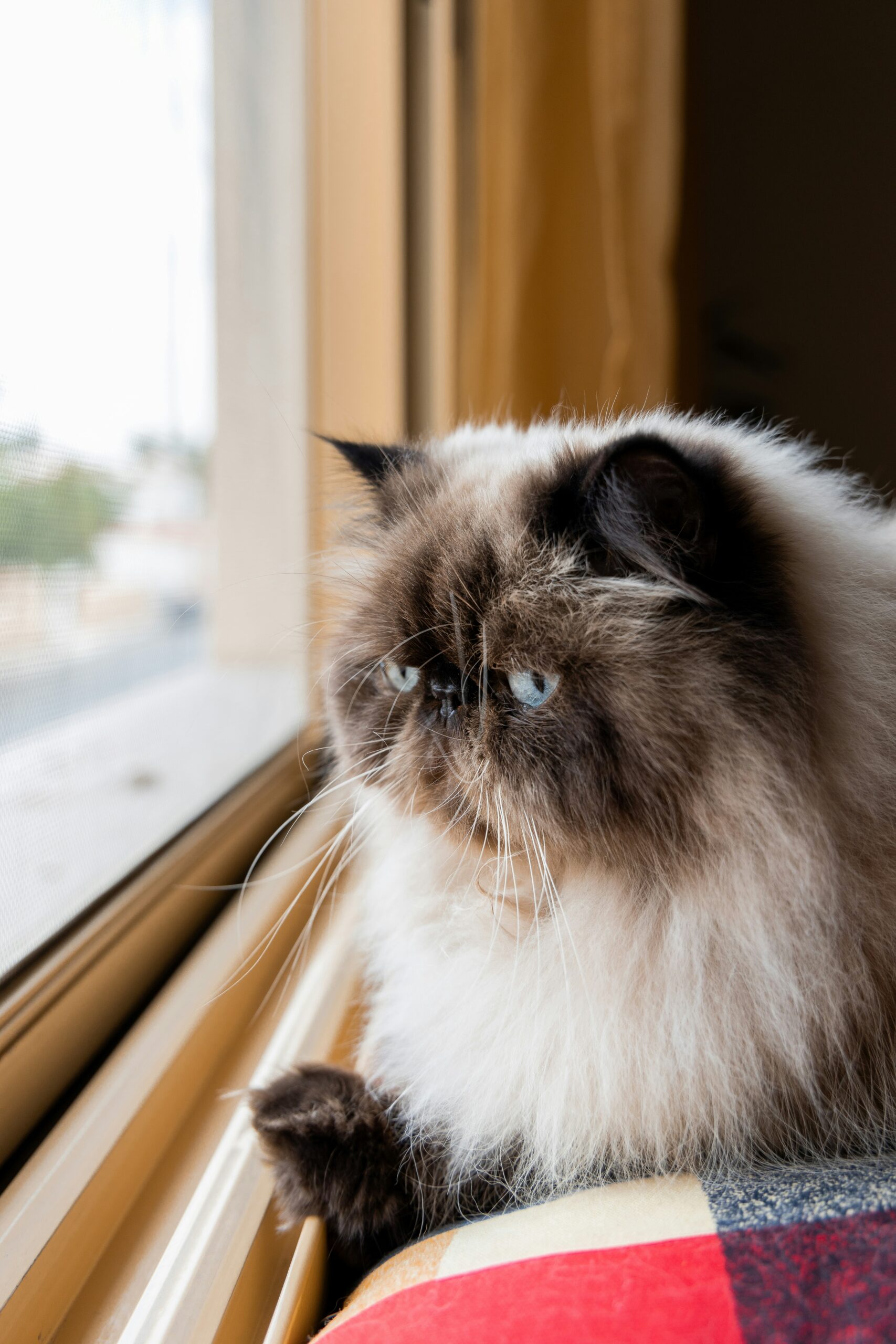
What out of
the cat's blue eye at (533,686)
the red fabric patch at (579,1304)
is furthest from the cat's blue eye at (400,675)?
the red fabric patch at (579,1304)

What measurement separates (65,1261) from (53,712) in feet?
1.46

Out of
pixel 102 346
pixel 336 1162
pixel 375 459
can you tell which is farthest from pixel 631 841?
pixel 102 346

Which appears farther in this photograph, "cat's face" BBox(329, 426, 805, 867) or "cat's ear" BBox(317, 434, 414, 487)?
"cat's ear" BBox(317, 434, 414, 487)

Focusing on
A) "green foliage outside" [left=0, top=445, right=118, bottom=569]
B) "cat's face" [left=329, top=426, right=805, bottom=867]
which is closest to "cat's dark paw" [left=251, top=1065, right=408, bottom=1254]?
"cat's face" [left=329, top=426, right=805, bottom=867]

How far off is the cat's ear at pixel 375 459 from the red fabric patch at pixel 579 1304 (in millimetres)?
670

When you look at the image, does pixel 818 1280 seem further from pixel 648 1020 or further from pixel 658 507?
pixel 658 507

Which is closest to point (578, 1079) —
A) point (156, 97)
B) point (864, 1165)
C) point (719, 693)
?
point (864, 1165)

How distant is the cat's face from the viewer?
2.02 ft

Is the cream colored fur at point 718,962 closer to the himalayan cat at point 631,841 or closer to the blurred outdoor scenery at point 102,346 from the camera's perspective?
the himalayan cat at point 631,841

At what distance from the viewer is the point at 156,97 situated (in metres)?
1.03

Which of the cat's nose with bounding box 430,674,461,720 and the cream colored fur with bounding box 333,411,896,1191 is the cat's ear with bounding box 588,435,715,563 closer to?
the cream colored fur with bounding box 333,411,896,1191

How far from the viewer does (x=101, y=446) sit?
0.91 metres

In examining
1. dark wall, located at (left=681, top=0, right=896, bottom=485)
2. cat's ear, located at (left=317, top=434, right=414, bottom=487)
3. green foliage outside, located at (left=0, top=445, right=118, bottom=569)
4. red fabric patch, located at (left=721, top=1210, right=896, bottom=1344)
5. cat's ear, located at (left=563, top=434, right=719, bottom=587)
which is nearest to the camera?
red fabric patch, located at (left=721, top=1210, right=896, bottom=1344)

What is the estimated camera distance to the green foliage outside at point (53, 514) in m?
0.70
